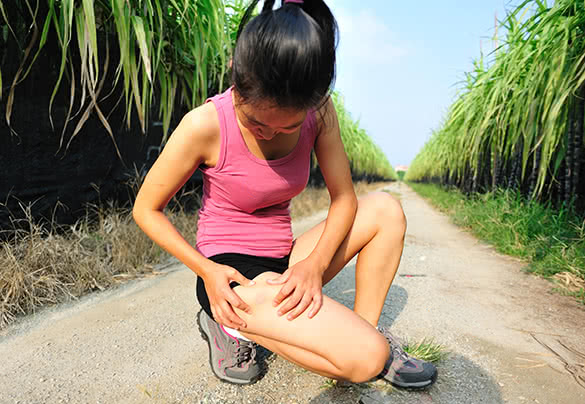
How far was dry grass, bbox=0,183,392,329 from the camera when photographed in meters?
1.58

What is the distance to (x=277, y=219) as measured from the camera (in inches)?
48.9

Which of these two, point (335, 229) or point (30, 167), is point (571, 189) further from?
point (30, 167)

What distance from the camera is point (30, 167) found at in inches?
75.1

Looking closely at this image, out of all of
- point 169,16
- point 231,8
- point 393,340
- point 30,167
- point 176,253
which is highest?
point 231,8

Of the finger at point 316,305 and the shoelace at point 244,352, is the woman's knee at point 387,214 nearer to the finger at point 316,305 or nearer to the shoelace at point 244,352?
the finger at point 316,305

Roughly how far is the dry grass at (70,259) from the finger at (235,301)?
3.78 feet

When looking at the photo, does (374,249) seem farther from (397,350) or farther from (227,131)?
(227,131)

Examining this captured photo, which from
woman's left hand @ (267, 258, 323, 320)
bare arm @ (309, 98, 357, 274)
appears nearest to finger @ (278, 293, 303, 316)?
woman's left hand @ (267, 258, 323, 320)

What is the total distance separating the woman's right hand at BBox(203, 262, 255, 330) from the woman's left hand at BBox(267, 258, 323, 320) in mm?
88

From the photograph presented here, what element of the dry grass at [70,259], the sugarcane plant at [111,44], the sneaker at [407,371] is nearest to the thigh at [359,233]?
the sneaker at [407,371]

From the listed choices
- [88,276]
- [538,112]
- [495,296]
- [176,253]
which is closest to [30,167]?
[88,276]

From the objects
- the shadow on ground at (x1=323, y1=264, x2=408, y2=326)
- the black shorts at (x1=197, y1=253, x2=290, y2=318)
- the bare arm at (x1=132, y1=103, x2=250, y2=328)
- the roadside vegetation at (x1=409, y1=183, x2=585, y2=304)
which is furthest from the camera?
the roadside vegetation at (x1=409, y1=183, x2=585, y2=304)

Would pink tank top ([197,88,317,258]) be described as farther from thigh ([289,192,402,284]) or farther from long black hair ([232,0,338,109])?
long black hair ([232,0,338,109])

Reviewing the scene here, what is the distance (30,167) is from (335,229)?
1.70m
